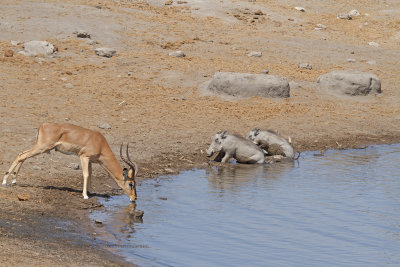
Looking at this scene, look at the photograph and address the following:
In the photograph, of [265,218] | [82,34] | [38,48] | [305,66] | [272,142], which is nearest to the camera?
[265,218]

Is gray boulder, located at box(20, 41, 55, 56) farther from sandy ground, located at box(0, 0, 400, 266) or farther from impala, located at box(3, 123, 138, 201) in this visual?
impala, located at box(3, 123, 138, 201)

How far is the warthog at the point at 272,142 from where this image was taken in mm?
19000

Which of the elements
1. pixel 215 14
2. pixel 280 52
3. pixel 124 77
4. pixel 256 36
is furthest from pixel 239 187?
pixel 215 14

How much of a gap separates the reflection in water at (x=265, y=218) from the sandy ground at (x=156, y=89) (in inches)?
30.9

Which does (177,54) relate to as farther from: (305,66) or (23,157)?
(23,157)

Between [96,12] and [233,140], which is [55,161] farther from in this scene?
[96,12]

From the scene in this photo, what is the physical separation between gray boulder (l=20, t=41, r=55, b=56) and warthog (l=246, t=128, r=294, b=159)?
9619mm

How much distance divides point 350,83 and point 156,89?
6.84 m

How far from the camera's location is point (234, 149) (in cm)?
1797

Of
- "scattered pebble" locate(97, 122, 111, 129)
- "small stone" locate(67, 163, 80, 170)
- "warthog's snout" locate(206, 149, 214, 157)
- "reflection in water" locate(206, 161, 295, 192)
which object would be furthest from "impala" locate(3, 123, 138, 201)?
"scattered pebble" locate(97, 122, 111, 129)

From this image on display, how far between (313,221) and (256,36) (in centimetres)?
2022

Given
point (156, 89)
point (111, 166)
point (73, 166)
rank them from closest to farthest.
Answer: point (111, 166)
point (73, 166)
point (156, 89)

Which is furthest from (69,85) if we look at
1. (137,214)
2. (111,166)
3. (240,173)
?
(137,214)

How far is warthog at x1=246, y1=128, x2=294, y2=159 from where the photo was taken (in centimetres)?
1900
